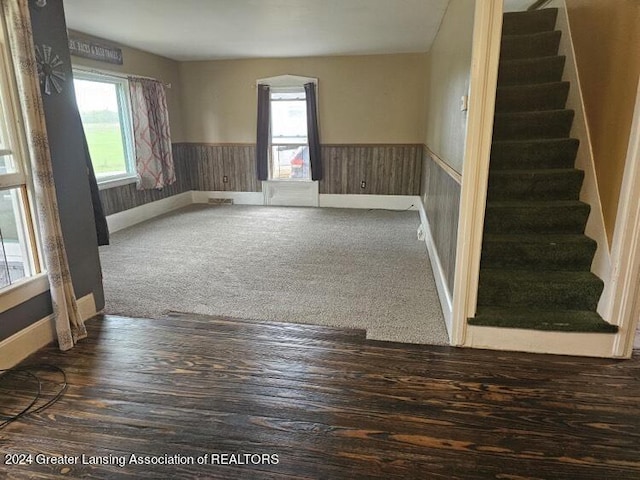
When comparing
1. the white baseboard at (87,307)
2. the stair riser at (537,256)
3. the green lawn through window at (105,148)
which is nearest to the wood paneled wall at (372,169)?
the green lawn through window at (105,148)

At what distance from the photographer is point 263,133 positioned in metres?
6.65

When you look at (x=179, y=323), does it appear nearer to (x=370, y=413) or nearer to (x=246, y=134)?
(x=370, y=413)

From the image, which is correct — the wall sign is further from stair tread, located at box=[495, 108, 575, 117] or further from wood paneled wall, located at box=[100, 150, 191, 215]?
stair tread, located at box=[495, 108, 575, 117]

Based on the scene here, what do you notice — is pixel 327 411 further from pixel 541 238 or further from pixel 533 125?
pixel 533 125

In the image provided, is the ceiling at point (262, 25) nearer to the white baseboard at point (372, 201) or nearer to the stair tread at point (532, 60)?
the stair tread at point (532, 60)

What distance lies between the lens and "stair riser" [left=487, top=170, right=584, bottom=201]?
9.43 feet

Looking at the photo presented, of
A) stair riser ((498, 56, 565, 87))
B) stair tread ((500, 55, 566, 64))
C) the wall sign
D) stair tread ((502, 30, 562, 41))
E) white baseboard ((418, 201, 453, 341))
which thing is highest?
the wall sign

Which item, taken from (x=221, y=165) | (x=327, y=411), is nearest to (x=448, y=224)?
(x=327, y=411)

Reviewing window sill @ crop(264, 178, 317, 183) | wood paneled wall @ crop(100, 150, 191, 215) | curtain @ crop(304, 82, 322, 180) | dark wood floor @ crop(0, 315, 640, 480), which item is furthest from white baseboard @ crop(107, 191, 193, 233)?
dark wood floor @ crop(0, 315, 640, 480)

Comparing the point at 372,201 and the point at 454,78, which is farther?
the point at 372,201

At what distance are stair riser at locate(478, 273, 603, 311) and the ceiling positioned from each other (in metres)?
2.57

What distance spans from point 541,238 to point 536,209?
0.20m

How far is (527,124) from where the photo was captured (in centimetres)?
325

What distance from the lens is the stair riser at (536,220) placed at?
108 inches
